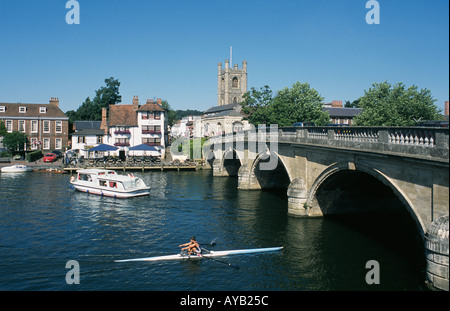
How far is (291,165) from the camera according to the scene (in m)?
34.0

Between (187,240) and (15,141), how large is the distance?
64.1 meters

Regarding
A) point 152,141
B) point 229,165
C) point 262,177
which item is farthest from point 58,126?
point 262,177

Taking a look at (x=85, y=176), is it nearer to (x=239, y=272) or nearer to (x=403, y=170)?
(x=239, y=272)

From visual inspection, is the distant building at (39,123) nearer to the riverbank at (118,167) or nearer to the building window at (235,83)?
the riverbank at (118,167)

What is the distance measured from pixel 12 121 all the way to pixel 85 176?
46.4 m

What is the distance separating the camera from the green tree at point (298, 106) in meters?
66.6

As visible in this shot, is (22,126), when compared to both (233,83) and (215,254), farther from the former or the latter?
(233,83)

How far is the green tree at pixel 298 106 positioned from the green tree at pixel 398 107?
11632 mm

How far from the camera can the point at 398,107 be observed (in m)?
52.1

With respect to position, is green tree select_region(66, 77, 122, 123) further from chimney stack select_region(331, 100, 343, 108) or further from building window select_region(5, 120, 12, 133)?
chimney stack select_region(331, 100, 343, 108)

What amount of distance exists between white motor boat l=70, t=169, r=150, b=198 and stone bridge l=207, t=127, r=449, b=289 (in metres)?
13.0

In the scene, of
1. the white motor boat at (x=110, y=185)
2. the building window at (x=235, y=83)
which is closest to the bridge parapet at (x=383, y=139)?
the white motor boat at (x=110, y=185)

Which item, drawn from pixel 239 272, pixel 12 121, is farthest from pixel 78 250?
pixel 12 121

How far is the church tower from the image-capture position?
141 metres
